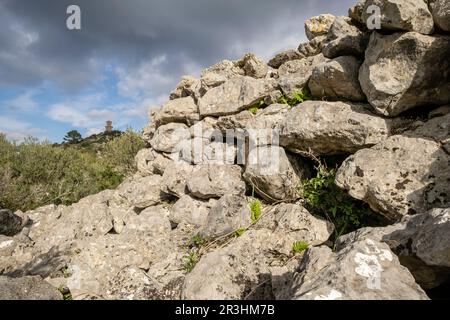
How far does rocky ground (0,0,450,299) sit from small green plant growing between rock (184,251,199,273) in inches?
1.9

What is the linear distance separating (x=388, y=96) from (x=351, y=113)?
0.92m

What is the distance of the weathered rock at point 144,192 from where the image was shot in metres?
10.9

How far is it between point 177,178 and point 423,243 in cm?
753

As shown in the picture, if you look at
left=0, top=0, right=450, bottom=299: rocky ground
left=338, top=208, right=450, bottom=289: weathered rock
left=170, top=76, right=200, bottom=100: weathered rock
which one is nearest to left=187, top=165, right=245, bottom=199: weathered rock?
left=0, top=0, right=450, bottom=299: rocky ground

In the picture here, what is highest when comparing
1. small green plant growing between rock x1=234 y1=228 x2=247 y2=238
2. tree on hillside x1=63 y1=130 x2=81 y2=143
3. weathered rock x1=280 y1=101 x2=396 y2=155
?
tree on hillside x1=63 y1=130 x2=81 y2=143

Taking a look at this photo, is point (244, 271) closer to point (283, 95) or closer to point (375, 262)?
point (375, 262)

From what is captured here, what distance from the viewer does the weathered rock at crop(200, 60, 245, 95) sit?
11805 mm

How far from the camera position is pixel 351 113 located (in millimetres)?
7715

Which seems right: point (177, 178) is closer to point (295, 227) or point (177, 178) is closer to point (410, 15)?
point (295, 227)

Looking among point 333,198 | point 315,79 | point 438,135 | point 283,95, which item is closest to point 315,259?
point 333,198

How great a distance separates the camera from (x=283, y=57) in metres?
12.5

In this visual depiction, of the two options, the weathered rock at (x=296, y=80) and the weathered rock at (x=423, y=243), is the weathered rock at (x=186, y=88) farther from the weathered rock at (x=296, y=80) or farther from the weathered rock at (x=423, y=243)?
the weathered rock at (x=423, y=243)

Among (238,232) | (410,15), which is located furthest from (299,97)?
(238,232)

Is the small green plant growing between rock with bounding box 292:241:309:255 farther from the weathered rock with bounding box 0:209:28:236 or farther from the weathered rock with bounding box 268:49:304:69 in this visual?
the weathered rock with bounding box 0:209:28:236
